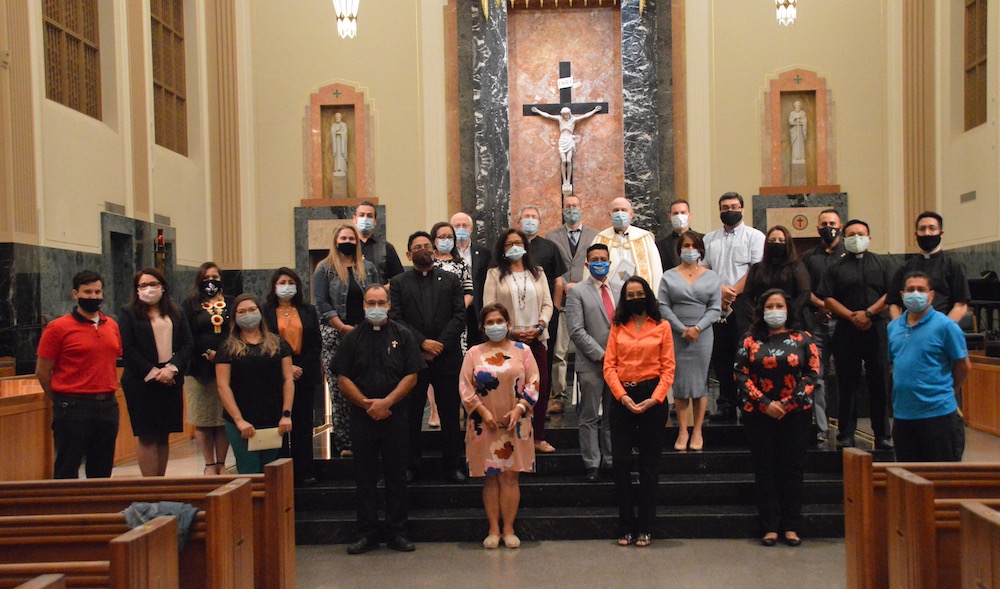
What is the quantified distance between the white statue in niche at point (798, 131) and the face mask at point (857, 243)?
6.85 meters

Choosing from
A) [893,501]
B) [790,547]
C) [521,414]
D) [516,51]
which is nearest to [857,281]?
[790,547]

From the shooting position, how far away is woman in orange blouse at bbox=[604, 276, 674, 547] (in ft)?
19.7

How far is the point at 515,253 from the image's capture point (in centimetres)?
697

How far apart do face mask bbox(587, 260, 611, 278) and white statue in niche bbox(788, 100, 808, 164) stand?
A: 768 centimetres

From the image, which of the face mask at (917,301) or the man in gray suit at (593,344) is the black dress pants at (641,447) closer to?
the man in gray suit at (593,344)

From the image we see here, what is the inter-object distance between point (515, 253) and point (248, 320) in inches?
78.0

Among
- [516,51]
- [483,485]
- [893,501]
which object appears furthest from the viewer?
[516,51]

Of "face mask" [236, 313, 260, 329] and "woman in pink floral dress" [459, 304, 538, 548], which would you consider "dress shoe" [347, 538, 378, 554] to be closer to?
"woman in pink floral dress" [459, 304, 538, 548]

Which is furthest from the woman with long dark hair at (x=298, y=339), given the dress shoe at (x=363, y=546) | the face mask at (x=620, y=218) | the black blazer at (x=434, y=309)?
the face mask at (x=620, y=218)

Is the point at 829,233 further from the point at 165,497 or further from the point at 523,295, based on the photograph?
the point at 165,497

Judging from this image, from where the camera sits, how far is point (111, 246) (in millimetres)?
11484

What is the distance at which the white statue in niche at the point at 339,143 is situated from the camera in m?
13.8

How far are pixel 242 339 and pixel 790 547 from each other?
12.4 feet

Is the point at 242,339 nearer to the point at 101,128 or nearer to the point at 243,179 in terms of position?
the point at 101,128
